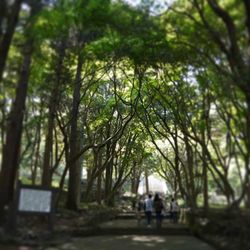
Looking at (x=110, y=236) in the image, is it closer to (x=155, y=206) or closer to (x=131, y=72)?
(x=155, y=206)

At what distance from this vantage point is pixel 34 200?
13023 mm

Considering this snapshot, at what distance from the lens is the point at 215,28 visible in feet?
46.4

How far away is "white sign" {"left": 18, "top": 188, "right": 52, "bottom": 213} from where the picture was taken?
12.7 m

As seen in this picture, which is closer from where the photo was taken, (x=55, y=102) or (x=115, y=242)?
(x=115, y=242)

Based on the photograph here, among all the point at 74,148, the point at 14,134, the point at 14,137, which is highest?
the point at 74,148

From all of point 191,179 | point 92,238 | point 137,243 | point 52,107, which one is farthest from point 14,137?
point 191,179

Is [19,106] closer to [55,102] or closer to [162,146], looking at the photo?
[55,102]

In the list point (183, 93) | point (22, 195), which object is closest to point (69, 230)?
point (22, 195)

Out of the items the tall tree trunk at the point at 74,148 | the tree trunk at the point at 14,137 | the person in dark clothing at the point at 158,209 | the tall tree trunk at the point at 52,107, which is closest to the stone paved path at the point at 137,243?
the tree trunk at the point at 14,137

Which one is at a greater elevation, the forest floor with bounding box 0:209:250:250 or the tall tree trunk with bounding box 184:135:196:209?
the tall tree trunk with bounding box 184:135:196:209

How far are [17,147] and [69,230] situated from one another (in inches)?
133

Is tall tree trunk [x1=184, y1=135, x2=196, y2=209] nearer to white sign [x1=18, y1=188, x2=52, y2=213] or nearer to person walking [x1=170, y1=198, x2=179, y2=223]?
person walking [x1=170, y1=198, x2=179, y2=223]

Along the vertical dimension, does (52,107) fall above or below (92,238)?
above

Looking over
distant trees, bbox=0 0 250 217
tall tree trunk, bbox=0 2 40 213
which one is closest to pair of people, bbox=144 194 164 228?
distant trees, bbox=0 0 250 217
